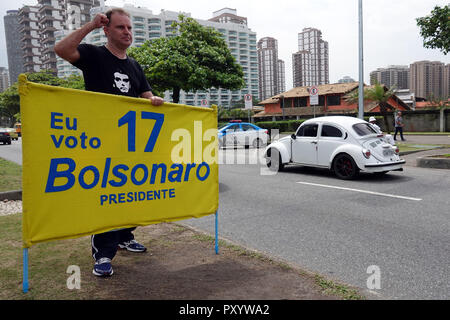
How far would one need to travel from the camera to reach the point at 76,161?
3104 millimetres

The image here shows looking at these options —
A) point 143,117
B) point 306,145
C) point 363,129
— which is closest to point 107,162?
point 143,117

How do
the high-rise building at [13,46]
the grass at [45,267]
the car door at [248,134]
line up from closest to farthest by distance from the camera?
the grass at [45,267] < the car door at [248,134] < the high-rise building at [13,46]

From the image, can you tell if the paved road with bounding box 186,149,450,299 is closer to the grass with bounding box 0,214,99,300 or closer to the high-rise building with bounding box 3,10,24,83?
the grass with bounding box 0,214,99,300

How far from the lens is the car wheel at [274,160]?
11.3 m

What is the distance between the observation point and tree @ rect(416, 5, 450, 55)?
12.5 m

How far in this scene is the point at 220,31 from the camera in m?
148

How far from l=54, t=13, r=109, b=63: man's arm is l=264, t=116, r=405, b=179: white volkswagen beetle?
7.69 meters

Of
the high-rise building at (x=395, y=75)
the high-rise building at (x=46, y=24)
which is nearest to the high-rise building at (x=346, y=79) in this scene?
the high-rise building at (x=395, y=75)

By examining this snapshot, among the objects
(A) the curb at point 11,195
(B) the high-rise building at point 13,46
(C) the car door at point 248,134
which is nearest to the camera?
(A) the curb at point 11,195

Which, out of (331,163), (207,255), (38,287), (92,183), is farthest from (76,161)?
(331,163)

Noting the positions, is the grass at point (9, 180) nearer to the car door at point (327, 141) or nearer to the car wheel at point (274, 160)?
the car wheel at point (274, 160)

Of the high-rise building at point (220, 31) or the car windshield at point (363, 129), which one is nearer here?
the car windshield at point (363, 129)

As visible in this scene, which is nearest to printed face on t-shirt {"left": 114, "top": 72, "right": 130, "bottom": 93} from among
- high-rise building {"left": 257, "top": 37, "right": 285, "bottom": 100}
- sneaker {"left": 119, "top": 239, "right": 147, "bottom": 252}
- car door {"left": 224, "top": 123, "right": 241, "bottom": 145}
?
sneaker {"left": 119, "top": 239, "right": 147, "bottom": 252}
